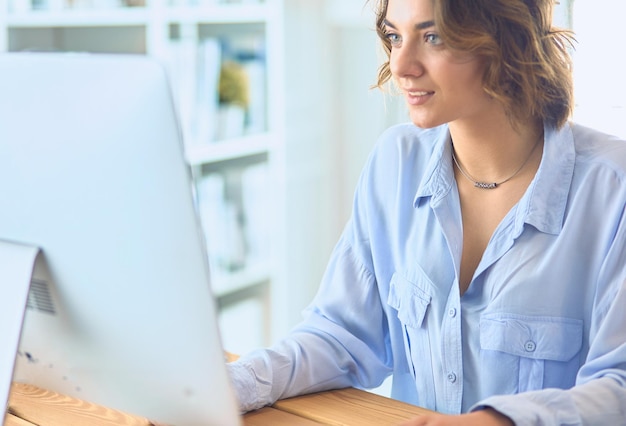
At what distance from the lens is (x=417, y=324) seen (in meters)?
1.49

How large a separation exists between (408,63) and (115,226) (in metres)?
0.63

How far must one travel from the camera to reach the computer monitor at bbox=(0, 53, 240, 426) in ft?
2.80

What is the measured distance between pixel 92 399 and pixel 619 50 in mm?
1646

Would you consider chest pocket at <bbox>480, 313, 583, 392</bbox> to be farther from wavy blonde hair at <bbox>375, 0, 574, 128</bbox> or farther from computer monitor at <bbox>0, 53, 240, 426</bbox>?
computer monitor at <bbox>0, 53, 240, 426</bbox>

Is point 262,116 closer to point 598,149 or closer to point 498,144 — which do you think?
point 498,144

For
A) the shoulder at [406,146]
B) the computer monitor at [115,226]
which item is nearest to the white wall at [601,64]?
the shoulder at [406,146]

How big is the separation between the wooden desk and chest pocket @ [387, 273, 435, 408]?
18cm

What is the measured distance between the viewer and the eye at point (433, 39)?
135 cm

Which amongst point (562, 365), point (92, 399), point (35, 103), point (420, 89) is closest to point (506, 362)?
point (562, 365)

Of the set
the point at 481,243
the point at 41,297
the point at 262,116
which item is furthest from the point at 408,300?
the point at 262,116

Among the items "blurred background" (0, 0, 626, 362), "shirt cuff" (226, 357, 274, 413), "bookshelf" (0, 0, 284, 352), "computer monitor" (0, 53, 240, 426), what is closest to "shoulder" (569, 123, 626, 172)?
"shirt cuff" (226, 357, 274, 413)

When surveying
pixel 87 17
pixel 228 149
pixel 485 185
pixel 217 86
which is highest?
pixel 87 17

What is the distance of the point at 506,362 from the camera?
1.40 metres

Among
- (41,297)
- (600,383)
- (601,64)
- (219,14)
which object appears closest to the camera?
(41,297)
